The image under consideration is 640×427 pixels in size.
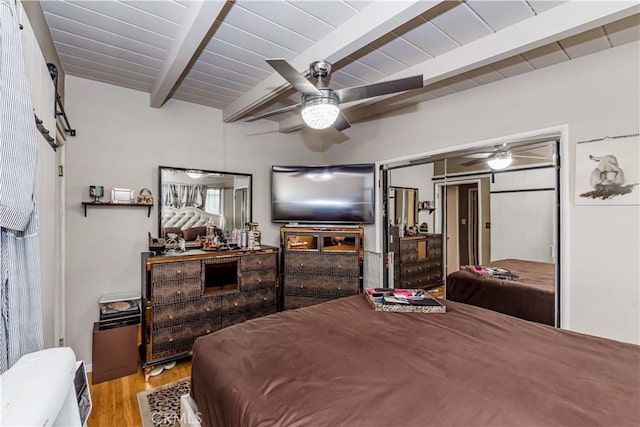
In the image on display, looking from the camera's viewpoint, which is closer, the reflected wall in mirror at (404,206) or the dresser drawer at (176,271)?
the dresser drawer at (176,271)

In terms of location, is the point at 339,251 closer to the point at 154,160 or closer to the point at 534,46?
the point at 154,160

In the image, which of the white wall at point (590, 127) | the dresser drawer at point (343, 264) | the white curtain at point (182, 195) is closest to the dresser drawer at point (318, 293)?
the dresser drawer at point (343, 264)

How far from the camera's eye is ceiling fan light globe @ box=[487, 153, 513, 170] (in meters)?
2.63

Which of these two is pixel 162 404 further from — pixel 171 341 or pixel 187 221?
pixel 187 221

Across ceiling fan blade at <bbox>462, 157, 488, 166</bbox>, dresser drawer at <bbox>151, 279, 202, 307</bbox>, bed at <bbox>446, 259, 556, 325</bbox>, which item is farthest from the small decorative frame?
bed at <bbox>446, 259, 556, 325</bbox>

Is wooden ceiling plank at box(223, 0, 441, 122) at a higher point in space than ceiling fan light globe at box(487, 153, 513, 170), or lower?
higher

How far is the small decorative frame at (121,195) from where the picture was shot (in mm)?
2824

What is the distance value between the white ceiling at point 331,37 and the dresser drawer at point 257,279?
176 cm

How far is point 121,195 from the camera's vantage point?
2859mm

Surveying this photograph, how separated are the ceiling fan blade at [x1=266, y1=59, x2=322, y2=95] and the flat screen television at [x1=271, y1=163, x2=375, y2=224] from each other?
5.87 ft

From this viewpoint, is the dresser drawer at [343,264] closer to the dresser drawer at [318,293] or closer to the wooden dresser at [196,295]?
the dresser drawer at [318,293]

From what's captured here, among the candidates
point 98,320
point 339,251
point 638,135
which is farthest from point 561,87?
point 98,320

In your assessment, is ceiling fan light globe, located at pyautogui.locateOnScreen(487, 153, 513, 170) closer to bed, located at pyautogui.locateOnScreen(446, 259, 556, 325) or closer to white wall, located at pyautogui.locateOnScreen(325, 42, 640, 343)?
white wall, located at pyautogui.locateOnScreen(325, 42, 640, 343)

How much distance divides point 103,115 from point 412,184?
3167 millimetres
